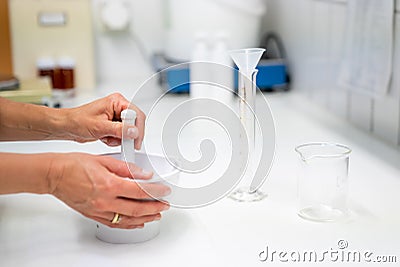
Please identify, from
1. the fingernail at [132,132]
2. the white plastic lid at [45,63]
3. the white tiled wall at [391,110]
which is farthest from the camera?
the white plastic lid at [45,63]

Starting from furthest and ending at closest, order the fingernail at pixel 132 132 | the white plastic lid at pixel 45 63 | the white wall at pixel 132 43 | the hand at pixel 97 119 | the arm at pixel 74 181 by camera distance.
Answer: the white wall at pixel 132 43 → the white plastic lid at pixel 45 63 → the hand at pixel 97 119 → the fingernail at pixel 132 132 → the arm at pixel 74 181

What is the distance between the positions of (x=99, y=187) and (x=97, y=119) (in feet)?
0.90

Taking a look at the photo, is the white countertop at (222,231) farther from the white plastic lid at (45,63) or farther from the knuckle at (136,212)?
the white plastic lid at (45,63)

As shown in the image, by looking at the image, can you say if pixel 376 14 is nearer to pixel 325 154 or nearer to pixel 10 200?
pixel 325 154

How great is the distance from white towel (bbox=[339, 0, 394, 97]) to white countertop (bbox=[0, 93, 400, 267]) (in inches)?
8.8

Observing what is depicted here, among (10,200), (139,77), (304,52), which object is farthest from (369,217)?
(139,77)

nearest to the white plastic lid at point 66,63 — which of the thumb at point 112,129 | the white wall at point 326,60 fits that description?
the white wall at point 326,60

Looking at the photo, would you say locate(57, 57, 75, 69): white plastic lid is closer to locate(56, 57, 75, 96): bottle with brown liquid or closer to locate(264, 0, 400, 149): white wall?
locate(56, 57, 75, 96): bottle with brown liquid

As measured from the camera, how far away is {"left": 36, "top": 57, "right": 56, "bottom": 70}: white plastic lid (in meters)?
1.87

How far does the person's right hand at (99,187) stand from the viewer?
792 millimetres

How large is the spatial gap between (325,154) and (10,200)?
1.76ft

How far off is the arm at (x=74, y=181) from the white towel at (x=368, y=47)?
71 cm

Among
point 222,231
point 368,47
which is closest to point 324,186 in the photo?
point 222,231

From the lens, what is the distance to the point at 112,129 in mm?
1012
